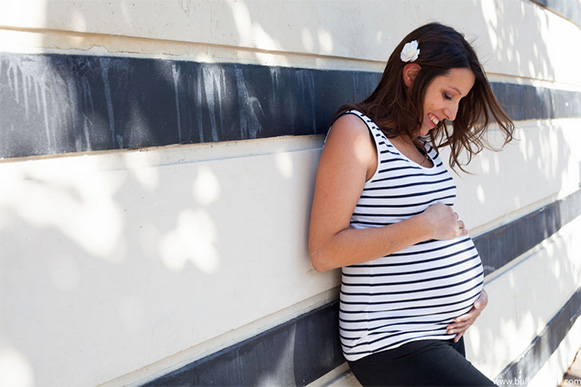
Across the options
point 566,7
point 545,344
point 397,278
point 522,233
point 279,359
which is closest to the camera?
point 279,359

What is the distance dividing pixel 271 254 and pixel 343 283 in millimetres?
416

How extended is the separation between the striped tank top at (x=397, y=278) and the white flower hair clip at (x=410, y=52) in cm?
33

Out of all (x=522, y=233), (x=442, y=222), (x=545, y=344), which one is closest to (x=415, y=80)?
(x=442, y=222)

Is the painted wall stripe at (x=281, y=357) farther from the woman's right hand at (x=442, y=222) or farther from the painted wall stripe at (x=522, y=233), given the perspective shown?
the woman's right hand at (x=442, y=222)

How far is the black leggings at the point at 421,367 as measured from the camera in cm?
200

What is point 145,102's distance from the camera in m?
1.56

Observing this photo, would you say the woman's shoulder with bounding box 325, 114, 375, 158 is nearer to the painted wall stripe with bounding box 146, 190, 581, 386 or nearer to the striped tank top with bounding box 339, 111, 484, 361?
the striped tank top with bounding box 339, 111, 484, 361

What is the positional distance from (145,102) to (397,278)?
107 cm

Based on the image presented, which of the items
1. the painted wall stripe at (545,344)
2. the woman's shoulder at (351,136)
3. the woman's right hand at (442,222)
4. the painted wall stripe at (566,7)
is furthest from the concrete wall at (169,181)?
the painted wall stripe at (566,7)

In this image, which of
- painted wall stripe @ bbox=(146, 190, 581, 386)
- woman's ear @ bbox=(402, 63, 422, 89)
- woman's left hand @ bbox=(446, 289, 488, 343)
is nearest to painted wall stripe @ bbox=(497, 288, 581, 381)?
painted wall stripe @ bbox=(146, 190, 581, 386)

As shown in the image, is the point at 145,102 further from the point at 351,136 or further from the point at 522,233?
the point at 522,233

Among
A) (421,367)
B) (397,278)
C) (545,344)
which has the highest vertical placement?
(397,278)

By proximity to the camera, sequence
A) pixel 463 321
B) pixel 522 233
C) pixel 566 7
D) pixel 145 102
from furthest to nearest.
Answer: pixel 566 7 < pixel 522 233 < pixel 463 321 < pixel 145 102

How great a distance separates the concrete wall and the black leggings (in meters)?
0.21
